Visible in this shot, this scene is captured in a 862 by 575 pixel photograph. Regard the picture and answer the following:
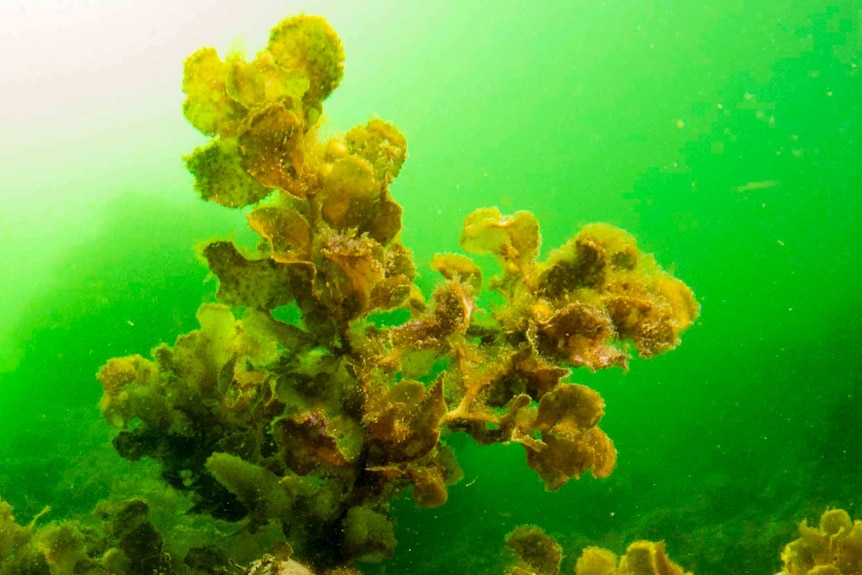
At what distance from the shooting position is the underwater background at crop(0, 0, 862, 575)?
7.32 m

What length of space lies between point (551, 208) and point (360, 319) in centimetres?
3266

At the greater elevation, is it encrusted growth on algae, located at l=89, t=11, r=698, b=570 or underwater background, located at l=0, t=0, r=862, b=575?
underwater background, located at l=0, t=0, r=862, b=575

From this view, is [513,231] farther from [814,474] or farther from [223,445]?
[814,474]

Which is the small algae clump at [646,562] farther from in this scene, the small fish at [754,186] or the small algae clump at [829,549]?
the small fish at [754,186]

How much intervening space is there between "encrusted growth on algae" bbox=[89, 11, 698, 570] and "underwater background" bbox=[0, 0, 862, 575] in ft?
0.94

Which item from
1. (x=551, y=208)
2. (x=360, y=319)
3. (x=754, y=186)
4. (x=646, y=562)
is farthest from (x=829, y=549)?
(x=754, y=186)

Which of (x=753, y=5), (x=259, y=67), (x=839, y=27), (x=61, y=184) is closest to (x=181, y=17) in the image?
(x=61, y=184)

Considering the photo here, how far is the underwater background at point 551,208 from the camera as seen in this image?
7.32 m

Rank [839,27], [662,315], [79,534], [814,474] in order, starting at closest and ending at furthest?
1. [662,315]
2. [79,534]
3. [814,474]
4. [839,27]

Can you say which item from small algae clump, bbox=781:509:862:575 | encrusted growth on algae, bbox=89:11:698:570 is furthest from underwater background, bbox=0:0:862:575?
small algae clump, bbox=781:509:862:575

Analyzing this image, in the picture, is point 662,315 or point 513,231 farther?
point 513,231

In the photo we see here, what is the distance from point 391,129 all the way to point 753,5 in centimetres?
5346

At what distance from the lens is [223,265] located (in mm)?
1108

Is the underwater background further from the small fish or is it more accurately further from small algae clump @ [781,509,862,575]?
small algae clump @ [781,509,862,575]
